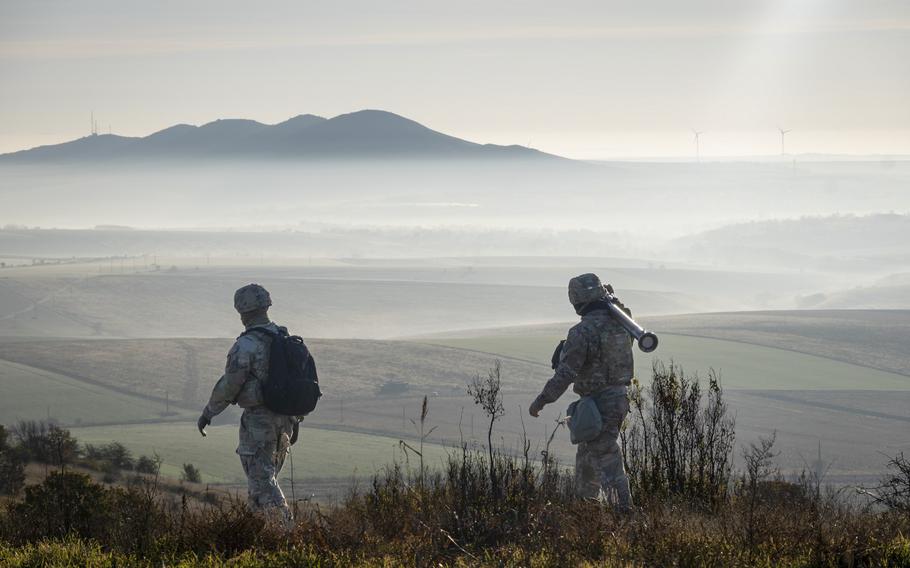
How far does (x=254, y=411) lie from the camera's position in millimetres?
11633

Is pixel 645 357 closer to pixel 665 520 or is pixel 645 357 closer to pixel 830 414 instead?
pixel 830 414

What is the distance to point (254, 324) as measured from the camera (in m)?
11.8

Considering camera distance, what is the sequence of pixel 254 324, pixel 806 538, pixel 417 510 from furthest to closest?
pixel 254 324, pixel 417 510, pixel 806 538

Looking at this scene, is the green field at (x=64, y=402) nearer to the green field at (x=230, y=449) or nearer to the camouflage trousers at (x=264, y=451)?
the green field at (x=230, y=449)

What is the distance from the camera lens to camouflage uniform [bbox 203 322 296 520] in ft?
37.2

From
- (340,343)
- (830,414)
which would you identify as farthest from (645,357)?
(340,343)

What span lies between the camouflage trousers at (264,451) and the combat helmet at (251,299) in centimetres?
96

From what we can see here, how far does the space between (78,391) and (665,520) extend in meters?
109

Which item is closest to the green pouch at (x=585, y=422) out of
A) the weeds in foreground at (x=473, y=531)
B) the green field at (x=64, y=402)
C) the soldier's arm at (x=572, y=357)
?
the soldier's arm at (x=572, y=357)

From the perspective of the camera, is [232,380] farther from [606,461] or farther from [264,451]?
[606,461]

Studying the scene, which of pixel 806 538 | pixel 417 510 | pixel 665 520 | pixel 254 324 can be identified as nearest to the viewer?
pixel 806 538

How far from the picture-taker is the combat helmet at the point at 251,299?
38.7 feet

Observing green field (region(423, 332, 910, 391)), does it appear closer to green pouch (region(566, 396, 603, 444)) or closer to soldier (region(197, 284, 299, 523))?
green pouch (region(566, 396, 603, 444))

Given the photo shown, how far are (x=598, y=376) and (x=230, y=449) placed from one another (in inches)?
2908
